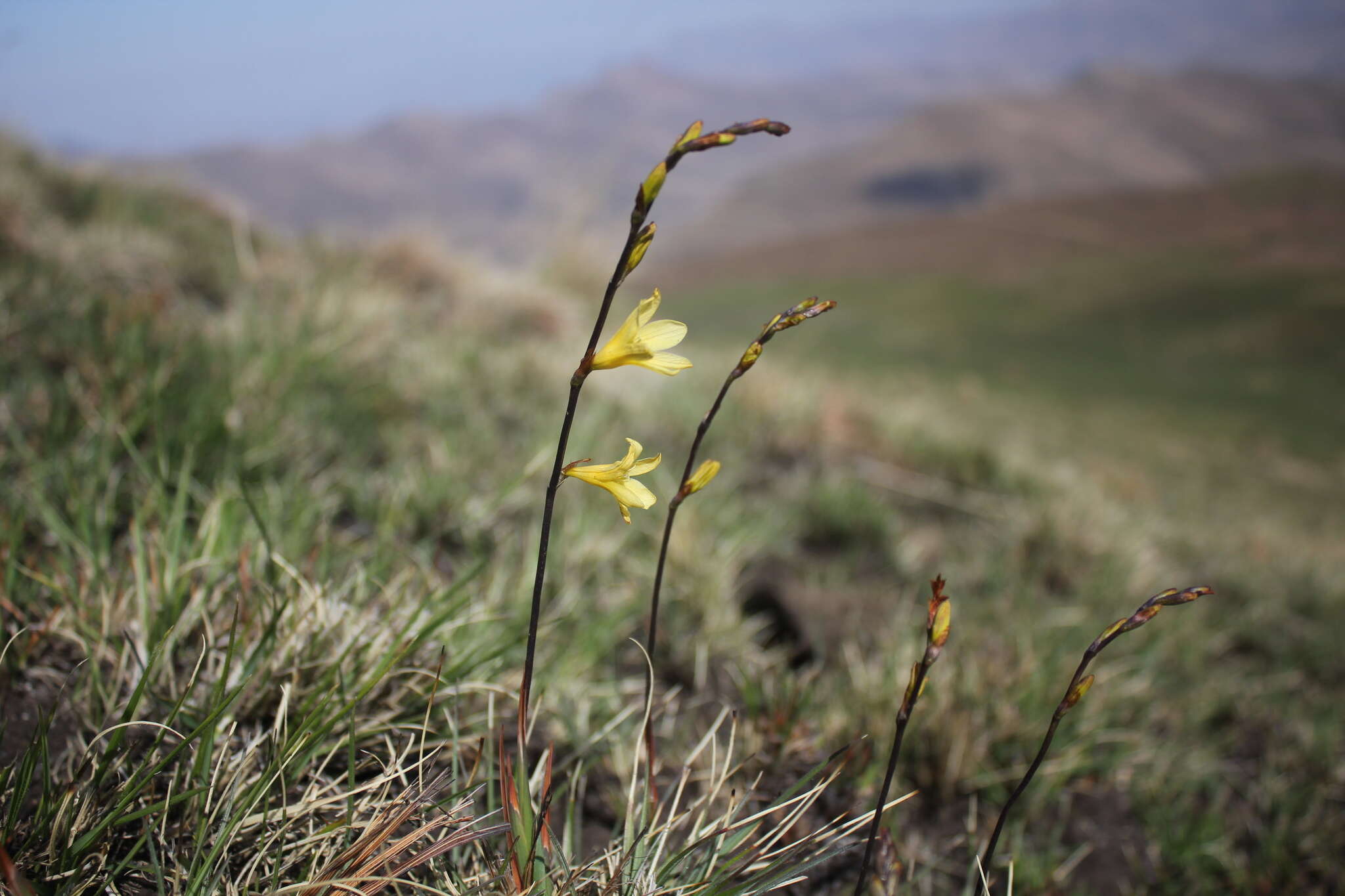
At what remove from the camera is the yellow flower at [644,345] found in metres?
0.79

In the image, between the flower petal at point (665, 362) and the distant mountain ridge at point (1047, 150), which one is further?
the distant mountain ridge at point (1047, 150)

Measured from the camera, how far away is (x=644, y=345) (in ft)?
2.65

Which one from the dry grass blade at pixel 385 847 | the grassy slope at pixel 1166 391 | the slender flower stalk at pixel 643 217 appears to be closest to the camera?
the slender flower stalk at pixel 643 217

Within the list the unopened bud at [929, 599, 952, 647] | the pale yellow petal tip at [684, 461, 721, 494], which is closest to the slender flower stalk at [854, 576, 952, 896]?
the unopened bud at [929, 599, 952, 647]

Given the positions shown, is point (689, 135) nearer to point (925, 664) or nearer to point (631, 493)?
point (631, 493)

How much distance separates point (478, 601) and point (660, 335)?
1.12 metres

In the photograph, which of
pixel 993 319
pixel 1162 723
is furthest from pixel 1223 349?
pixel 1162 723

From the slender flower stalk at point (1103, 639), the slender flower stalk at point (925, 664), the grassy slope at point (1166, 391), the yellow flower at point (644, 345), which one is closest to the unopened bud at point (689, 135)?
the yellow flower at point (644, 345)

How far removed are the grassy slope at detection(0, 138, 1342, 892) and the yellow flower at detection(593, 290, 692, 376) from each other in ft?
2.08

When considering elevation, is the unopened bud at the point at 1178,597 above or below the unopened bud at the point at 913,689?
above

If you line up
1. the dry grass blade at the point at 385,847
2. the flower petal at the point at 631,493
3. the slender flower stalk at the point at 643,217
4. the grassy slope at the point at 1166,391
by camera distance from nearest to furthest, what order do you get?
the slender flower stalk at the point at 643,217, the flower petal at the point at 631,493, the dry grass blade at the point at 385,847, the grassy slope at the point at 1166,391

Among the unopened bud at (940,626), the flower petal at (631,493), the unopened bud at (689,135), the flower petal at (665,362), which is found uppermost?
the unopened bud at (689,135)

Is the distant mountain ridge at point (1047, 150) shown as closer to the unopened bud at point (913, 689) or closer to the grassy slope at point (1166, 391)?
the grassy slope at point (1166, 391)

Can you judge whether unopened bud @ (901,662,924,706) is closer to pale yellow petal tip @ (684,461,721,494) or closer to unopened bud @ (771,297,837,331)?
pale yellow petal tip @ (684,461,721,494)
